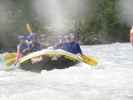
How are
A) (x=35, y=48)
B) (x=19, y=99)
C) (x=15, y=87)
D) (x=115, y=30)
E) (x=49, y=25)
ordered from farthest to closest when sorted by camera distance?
(x=115, y=30) < (x=49, y=25) < (x=35, y=48) < (x=15, y=87) < (x=19, y=99)

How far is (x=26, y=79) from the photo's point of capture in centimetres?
1151

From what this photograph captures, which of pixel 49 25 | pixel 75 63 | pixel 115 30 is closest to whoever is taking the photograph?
pixel 75 63

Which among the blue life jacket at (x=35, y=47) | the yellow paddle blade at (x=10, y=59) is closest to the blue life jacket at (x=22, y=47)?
the blue life jacket at (x=35, y=47)

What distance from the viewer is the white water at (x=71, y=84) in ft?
29.0

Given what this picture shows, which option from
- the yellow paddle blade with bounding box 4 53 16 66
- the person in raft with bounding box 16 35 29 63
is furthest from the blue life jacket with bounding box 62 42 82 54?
the yellow paddle blade with bounding box 4 53 16 66

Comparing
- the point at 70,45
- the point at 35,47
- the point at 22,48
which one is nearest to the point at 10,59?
the point at 22,48

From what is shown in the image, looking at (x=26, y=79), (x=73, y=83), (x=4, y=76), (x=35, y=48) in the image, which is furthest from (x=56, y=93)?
(x=35, y=48)

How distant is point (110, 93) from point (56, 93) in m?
0.94

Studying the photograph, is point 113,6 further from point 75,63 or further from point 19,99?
point 19,99

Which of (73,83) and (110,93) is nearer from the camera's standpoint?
(110,93)

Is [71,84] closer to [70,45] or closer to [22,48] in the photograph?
[70,45]

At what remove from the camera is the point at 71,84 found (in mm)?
10234

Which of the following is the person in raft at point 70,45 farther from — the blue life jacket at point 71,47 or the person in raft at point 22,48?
the person in raft at point 22,48

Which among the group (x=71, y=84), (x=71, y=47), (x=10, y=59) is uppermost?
(x=71, y=84)
